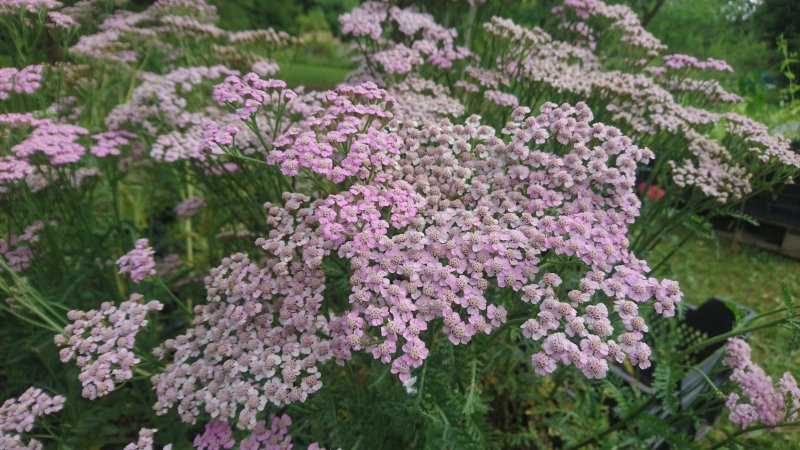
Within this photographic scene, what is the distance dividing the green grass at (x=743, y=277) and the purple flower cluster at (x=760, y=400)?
184cm

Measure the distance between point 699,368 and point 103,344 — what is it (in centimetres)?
258

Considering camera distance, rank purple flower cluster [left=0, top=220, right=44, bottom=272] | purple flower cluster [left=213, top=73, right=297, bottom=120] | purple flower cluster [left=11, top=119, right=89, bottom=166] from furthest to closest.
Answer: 1. purple flower cluster [left=0, top=220, right=44, bottom=272]
2. purple flower cluster [left=11, top=119, right=89, bottom=166]
3. purple flower cluster [left=213, top=73, right=297, bottom=120]

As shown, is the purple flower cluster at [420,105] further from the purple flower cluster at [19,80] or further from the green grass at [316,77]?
the green grass at [316,77]

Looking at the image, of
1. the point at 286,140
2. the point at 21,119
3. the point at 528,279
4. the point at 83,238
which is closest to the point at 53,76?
the point at 21,119

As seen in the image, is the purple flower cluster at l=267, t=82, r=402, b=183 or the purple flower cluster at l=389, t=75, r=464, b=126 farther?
the purple flower cluster at l=389, t=75, r=464, b=126

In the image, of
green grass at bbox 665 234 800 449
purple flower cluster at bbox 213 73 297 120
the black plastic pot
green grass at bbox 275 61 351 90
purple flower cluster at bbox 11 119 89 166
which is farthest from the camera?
green grass at bbox 275 61 351 90

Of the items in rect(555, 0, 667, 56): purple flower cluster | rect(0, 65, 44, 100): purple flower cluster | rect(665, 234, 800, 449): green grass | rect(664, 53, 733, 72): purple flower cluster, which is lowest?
rect(665, 234, 800, 449): green grass

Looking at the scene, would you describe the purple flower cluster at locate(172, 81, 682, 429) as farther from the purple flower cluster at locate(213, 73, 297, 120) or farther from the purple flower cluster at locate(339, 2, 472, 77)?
the purple flower cluster at locate(339, 2, 472, 77)

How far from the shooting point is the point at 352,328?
1326 millimetres

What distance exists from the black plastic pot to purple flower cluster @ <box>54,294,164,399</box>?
2107 millimetres

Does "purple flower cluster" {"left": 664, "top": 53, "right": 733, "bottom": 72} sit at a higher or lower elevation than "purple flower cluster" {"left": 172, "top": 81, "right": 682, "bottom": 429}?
higher

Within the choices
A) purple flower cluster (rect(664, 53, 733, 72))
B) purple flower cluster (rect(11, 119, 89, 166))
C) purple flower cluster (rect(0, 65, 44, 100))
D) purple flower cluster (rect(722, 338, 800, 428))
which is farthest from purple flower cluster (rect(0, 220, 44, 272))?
purple flower cluster (rect(664, 53, 733, 72))

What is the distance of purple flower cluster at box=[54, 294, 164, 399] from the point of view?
1.46 meters

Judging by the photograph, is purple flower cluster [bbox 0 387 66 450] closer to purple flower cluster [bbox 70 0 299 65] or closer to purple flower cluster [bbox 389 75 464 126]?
purple flower cluster [bbox 389 75 464 126]
